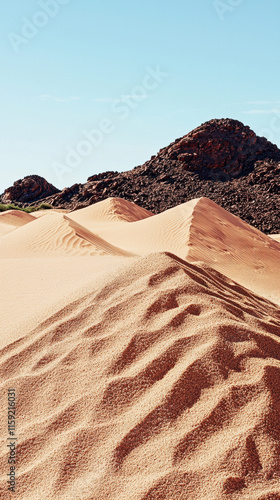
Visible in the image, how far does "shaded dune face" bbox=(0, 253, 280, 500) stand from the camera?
6.70 ft

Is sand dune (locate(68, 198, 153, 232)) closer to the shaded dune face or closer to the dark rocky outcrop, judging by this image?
the dark rocky outcrop

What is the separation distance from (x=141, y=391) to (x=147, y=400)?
8cm

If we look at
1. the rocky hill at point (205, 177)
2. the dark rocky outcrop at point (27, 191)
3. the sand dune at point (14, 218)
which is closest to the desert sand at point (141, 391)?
the sand dune at point (14, 218)

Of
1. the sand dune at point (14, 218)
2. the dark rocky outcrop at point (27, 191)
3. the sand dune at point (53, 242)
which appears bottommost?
the sand dune at point (53, 242)

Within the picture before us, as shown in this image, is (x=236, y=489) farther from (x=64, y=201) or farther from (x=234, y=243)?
(x=64, y=201)

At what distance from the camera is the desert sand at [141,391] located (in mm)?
2051

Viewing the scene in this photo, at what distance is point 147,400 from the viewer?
243cm

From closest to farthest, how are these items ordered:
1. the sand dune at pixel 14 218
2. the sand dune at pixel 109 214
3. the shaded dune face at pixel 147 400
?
the shaded dune face at pixel 147 400 → the sand dune at pixel 14 218 → the sand dune at pixel 109 214

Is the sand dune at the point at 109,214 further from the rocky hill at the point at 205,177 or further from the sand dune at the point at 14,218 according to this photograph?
the rocky hill at the point at 205,177

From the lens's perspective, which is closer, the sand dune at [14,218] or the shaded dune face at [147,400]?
the shaded dune face at [147,400]

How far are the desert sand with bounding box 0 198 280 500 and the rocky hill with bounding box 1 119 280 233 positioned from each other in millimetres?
28798

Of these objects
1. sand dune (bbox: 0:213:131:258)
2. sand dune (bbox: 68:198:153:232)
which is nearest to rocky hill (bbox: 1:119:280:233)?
sand dune (bbox: 68:198:153:232)

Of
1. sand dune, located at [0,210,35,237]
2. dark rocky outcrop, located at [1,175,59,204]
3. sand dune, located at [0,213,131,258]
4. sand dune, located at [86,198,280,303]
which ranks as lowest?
sand dune, located at [86,198,280,303]

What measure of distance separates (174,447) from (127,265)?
201 centimetres
